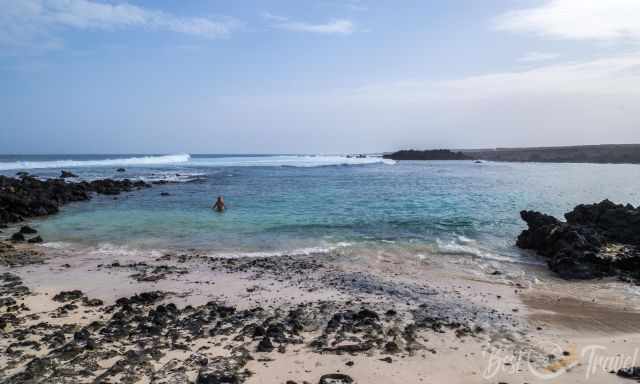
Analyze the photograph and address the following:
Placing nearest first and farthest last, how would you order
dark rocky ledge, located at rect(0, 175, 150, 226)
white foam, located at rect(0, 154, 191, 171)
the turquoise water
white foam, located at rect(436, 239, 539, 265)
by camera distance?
white foam, located at rect(436, 239, 539, 265)
the turquoise water
dark rocky ledge, located at rect(0, 175, 150, 226)
white foam, located at rect(0, 154, 191, 171)

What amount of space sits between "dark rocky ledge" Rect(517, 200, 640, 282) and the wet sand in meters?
0.73

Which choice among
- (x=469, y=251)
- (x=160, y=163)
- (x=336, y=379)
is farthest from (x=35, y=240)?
(x=160, y=163)

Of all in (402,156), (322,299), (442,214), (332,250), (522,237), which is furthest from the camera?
(402,156)

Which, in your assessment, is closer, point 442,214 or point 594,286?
point 594,286

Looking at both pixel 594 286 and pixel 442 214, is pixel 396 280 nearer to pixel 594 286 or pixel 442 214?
pixel 594 286

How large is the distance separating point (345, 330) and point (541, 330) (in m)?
3.44

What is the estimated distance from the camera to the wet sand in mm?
5266

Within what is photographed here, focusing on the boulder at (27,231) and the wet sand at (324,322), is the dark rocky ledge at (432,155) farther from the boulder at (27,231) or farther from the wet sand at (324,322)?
the boulder at (27,231)

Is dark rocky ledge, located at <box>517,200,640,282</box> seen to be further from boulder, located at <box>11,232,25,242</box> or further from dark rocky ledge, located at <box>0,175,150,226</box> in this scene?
dark rocky ledge, located at <box>0,175,150,226</box>

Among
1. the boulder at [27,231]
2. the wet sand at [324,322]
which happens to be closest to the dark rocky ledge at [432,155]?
the wet sand at [324,322]

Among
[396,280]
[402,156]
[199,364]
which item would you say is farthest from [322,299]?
[402,156]

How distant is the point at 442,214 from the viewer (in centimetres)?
1919

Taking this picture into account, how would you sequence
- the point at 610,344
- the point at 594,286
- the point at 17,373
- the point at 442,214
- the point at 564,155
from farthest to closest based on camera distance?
1. the point at 564,155
2. the point at 442,214
3. the point at 594,286
4. the point at 610,344
5. the point at 17,373

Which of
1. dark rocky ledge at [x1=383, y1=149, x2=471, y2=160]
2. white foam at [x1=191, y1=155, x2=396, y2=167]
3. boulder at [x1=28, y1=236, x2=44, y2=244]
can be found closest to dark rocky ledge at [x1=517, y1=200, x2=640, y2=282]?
boulder at [x1=28, y1=236, x2=44, y2=244]
